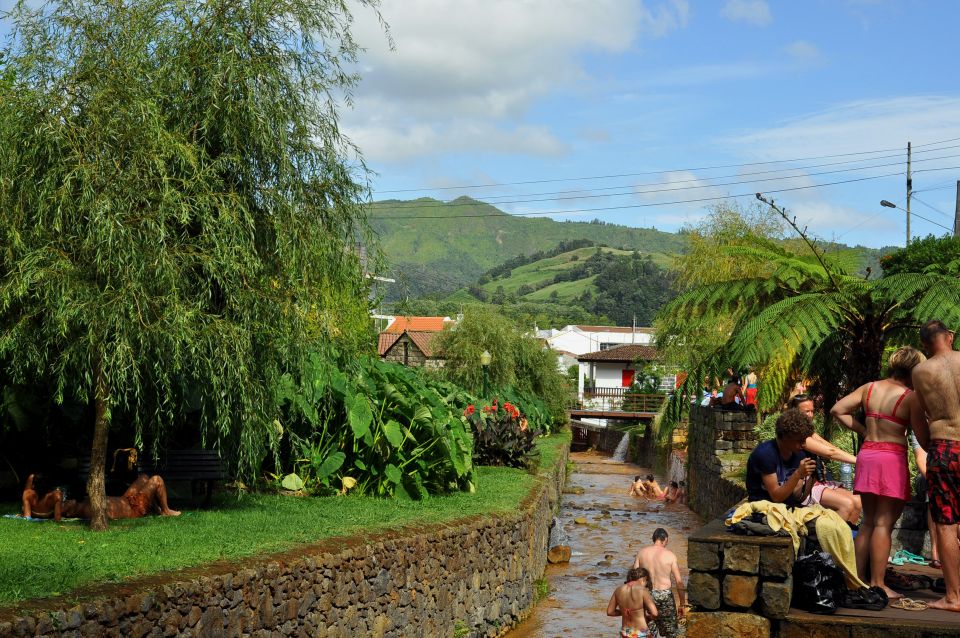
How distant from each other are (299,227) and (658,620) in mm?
5185

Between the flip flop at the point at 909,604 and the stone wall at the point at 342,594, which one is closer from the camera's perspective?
the flip flop at the point at 909,604

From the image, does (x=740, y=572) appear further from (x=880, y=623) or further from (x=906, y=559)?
(x=906, y=559)

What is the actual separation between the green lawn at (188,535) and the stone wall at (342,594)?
27 cm

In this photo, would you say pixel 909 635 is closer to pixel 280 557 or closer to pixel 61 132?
pixel 280 557

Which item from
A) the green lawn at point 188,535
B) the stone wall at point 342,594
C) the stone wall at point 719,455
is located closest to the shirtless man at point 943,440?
the stone wall at point 342,594

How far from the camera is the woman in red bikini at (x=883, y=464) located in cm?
679

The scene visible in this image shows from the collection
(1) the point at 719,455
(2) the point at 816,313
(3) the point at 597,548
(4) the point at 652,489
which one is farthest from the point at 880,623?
(4) the point at 652,489

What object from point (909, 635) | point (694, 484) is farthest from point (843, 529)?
point (694, 484)

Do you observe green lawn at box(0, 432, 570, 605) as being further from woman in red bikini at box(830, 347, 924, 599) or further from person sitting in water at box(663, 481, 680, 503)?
person sitting in water at box(663, 481, 680, 503)

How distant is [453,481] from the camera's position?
14453mm

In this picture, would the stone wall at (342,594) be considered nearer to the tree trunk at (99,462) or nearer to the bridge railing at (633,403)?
the tree trunk at (99,462)

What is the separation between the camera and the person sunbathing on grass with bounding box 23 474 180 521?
9933 millimetres

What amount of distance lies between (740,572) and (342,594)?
4.09 metres

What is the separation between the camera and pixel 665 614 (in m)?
10.4
